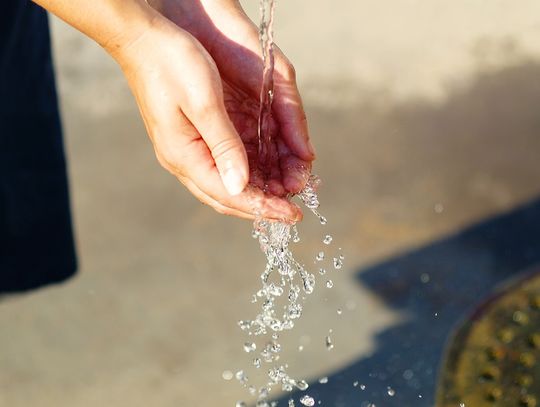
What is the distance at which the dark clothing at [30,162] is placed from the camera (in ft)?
5.00

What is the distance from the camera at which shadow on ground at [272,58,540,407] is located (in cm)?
178

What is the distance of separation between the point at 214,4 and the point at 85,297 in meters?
0.96

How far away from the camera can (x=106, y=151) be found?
2.21m

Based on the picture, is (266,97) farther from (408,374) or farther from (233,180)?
(408,374)

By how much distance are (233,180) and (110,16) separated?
270 mm

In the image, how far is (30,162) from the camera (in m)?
1.66

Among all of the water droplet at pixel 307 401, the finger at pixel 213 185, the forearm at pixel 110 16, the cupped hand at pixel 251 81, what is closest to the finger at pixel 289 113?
the cupped hand at pixel 251 81

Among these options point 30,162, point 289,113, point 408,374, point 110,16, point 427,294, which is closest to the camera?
point 110,16

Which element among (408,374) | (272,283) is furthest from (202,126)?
(408,374)

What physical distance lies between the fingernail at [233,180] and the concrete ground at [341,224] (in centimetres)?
82

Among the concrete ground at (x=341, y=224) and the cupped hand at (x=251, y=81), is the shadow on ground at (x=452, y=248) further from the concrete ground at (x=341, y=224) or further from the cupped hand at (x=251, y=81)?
the cupped hand at (x=251, y=81)

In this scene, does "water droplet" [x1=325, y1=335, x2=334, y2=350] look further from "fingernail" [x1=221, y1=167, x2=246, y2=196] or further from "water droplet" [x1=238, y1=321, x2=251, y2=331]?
"fingernail" [x1=221, y1=167, x2=246, y2=196]

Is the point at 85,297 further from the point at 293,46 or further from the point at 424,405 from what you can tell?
the point at 293,46

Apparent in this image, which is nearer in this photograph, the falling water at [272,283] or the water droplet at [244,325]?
the falling water at [272,283]
